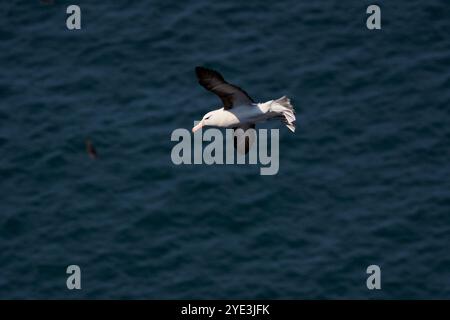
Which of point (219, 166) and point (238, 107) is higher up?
point (219, 166)

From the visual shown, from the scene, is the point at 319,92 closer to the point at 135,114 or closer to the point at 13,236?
the point at 135,114

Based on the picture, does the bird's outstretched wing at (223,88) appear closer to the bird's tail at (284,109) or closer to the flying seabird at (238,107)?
the flying seabird at (238,107)

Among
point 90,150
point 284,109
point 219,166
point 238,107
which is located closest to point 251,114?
point 238,107

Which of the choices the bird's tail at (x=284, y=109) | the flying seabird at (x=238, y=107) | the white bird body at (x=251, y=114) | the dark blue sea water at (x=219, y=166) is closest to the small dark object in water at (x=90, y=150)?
the dark blue sea water at (x=219, y=166)

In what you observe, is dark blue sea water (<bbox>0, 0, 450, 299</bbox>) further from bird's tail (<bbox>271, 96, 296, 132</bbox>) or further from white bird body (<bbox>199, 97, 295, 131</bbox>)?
bird's tail (<bbox>271, 96, 296, 132</bbox>)

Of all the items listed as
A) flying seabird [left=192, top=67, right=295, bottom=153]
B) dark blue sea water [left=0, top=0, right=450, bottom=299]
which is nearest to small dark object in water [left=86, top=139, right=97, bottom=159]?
dark blue sea water [left=0, top=0, right=450, bottom=299]

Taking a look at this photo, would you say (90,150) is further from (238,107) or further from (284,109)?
(284,109)
